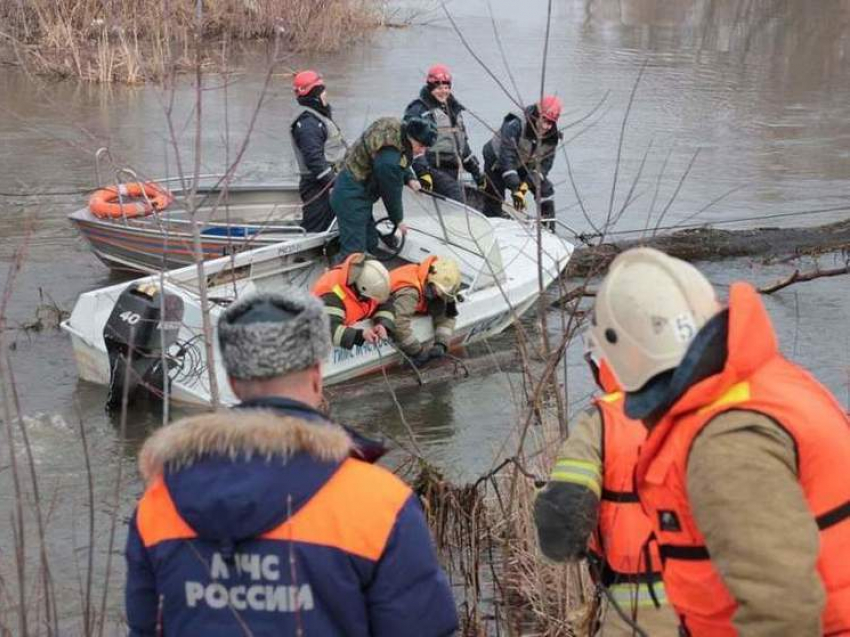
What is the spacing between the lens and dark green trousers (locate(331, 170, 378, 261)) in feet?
29.9

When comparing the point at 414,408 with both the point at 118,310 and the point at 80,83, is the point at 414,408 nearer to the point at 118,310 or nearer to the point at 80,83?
the point at 118,310

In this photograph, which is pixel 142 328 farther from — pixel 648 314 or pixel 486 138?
pixel 486 138

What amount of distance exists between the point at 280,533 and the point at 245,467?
0.41 feet

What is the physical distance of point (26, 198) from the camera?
44.1 ft

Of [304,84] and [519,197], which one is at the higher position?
[304,84]

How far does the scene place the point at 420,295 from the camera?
8.55m

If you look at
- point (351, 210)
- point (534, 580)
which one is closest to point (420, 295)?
point (351, 210)

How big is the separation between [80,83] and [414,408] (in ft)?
40.8

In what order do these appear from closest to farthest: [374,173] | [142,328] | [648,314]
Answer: [648,314] → [142,328] → [374,173]

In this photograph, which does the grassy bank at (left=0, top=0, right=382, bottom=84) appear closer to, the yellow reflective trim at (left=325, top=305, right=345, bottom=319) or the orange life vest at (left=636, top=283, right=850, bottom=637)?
the yellow reflective trim at (left=325, top=305, right=345, bottom=319)

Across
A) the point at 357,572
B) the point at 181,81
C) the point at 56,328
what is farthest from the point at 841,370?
the point at 181,81

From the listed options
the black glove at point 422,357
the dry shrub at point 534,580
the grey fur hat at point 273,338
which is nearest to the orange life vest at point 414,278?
the black glove at point 422,357

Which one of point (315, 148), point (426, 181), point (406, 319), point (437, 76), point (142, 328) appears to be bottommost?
point (406, 319)

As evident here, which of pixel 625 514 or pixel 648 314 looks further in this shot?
pixel 625 514
